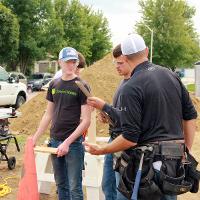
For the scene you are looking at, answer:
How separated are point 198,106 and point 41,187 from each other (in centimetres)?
1051

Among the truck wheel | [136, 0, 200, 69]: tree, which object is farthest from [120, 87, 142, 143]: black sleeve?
[136, 0, 200, 69]: tree

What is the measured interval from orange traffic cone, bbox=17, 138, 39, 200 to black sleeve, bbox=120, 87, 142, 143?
6.00 feet

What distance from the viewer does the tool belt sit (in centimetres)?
323

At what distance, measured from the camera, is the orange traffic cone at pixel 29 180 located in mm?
4762

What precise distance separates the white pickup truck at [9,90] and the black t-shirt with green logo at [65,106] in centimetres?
1311

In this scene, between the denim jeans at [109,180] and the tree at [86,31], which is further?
the tree at [86,31]

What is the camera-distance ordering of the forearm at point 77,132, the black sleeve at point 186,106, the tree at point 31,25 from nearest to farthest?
the black sleeve at point 186,106
the forearm at point 77,132
the tree at point 31,25

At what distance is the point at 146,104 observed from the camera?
324cm

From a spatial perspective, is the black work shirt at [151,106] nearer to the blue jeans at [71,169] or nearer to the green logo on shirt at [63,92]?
the green logo on shirt at [63,92]

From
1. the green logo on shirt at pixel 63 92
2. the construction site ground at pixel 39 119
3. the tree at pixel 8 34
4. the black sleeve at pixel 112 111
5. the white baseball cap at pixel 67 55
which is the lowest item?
the construction site ground at pixel 39 119

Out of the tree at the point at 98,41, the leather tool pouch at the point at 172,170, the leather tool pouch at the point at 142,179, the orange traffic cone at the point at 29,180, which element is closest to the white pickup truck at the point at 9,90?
the orange traffic cone at the point at 29,180

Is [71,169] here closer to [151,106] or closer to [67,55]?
[67,55]

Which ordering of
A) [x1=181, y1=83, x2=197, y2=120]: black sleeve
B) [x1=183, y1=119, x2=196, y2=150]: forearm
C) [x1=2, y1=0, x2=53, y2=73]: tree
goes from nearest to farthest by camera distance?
[x1=181, y1=83, x2=197, y2=120]: black sleeve < [x1=183, y1=119, x2=196, y2=150]: forearm < [x1=2, y1=0, x2=53, y2=73]: tree

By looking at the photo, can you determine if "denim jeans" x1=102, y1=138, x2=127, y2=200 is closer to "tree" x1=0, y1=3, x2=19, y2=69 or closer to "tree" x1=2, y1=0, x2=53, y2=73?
"tree" x1=0, y1=3, x2=19, y2=69
